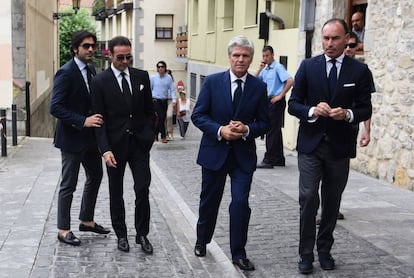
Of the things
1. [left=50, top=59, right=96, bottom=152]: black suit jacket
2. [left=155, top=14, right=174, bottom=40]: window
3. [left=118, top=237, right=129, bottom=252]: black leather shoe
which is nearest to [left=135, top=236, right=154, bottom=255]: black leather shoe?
[left=118, top=237, right=129, bottom=252]: black leather shoe

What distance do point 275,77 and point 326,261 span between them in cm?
504

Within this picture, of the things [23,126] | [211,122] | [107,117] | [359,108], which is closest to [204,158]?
[211,122]

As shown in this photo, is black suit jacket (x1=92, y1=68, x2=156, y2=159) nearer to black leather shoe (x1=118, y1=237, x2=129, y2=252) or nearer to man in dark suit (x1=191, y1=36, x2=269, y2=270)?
man in dark suit (x1=191, y1=36, x2=269, y2=270)

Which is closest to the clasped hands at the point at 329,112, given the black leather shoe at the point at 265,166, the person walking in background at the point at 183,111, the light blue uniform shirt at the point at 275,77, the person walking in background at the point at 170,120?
the light blue uniform shirt at the point at 275,77

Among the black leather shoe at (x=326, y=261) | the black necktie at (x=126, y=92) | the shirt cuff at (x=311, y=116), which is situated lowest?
the black leather shoe at (x=326, y=261)

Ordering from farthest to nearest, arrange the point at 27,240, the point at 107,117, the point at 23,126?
the point at 23,126, the point at 27,240, the point at 107,117

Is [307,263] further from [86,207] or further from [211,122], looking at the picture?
[86,207]

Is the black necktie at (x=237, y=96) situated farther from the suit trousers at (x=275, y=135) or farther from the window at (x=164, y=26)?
the window at (x=164, y=26)

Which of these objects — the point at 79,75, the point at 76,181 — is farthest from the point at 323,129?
the point at 76,181

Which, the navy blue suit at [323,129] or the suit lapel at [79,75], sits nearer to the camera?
the navy blue suit at [323,129]

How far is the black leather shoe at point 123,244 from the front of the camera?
540 cm

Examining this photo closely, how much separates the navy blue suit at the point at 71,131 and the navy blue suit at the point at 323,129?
5.91 feet

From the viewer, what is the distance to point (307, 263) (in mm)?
4945

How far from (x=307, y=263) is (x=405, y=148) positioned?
14.0 ft
